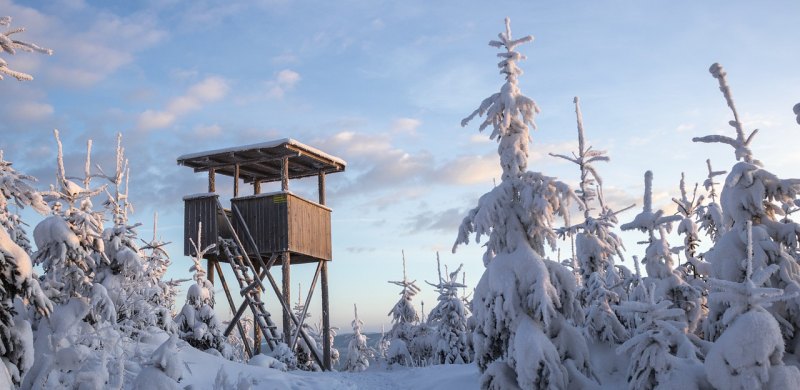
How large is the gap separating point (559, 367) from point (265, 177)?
17.7 meters

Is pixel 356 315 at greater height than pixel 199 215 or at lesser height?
lesser

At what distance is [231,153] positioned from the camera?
24.3 metres

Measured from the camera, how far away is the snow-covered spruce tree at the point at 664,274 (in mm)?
16562

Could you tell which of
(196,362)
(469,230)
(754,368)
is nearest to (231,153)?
(196,362)

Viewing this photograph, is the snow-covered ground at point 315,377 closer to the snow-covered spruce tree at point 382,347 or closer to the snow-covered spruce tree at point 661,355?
the snow-covered spruce tree at point 661,355

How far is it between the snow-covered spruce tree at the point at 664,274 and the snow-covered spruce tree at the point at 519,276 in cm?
355

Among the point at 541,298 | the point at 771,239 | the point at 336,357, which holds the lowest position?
the point at 336,357

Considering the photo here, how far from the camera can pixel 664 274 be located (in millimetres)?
17016

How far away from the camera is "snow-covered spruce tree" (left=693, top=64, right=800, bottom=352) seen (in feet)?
41.1

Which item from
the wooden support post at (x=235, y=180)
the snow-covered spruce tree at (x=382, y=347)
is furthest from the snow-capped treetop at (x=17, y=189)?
the snow-covered spruce tree at (x=382, y=347)

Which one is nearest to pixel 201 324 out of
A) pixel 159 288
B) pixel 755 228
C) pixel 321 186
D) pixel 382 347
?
pixel 159 288

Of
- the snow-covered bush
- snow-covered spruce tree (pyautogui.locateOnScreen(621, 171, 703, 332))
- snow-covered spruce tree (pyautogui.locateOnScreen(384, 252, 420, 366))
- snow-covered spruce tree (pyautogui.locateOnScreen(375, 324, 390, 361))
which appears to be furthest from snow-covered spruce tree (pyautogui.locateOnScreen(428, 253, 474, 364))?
→ the snow-covered bush

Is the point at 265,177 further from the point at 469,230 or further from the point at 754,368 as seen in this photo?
the point at 754,368

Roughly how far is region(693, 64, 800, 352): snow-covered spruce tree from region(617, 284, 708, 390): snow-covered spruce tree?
77.0 inches
